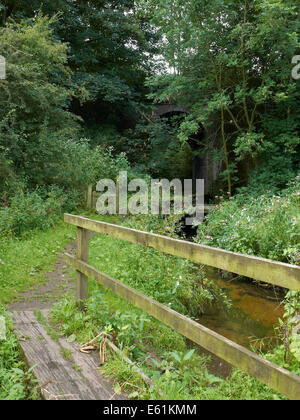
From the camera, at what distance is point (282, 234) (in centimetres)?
568

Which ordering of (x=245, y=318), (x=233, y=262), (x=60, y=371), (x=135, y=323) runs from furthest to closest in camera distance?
1. (x=245, y=318)
2. (x=135, y=323)
3. (x=60, y=371)
4. (x=233, y=262)

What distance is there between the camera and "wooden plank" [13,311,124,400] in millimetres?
2131

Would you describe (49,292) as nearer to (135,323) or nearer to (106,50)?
(135,323)

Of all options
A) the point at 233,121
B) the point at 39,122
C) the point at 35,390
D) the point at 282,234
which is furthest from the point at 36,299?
the point at 233,121

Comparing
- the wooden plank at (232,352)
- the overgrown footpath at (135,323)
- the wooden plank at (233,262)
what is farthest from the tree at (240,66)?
the wooden plank at (232,352)

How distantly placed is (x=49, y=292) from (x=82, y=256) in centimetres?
153

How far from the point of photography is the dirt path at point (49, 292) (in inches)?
161

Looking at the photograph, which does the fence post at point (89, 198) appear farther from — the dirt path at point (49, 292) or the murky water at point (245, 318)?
the murky water at point (245, 318)

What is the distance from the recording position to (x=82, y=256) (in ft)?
11.1

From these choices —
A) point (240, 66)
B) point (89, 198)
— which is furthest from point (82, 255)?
point (240, 66)

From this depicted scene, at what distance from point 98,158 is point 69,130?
1.54m

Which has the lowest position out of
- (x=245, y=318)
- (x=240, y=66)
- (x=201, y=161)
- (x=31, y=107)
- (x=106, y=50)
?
(x=245, y=318)

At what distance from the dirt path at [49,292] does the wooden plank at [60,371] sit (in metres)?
0.92
